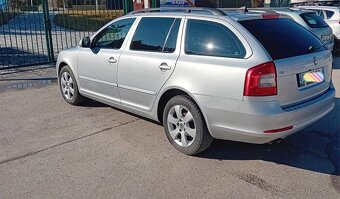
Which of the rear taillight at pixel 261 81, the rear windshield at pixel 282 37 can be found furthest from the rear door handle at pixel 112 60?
the rear taillight at pixel 261 81

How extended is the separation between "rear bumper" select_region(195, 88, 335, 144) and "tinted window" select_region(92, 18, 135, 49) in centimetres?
168

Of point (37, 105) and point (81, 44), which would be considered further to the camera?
point (37, 105)

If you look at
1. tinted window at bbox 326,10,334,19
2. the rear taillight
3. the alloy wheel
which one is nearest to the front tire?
the alloy wheel

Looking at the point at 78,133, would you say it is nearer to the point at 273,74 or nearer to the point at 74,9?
the point at 273,74

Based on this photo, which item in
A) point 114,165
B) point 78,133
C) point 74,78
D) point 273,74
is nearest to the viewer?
point 273,74

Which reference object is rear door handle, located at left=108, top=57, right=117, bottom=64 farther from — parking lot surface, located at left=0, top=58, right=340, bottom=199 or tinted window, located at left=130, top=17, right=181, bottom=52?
parking lot surface, located at left=0, top=58, right=340, bottom=199

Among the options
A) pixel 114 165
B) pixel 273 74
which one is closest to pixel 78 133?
pixel 114 165

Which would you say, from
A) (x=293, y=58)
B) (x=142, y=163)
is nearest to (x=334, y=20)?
(x=293, y=58)

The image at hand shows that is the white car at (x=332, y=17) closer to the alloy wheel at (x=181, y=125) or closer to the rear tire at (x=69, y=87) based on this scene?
the rear tire at (x=69, y=87)

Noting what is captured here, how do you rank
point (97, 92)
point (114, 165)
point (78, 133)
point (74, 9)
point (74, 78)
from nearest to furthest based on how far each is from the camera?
point (114, 165) < point (78, 133) < point (97, 92) < point (74, 78) < point (74, 9)

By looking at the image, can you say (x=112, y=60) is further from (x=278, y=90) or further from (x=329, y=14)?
(x=329, y=14)

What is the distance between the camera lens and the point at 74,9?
11.8 m

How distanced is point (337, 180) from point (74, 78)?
3985 mm

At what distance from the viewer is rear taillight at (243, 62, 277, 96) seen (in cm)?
310
